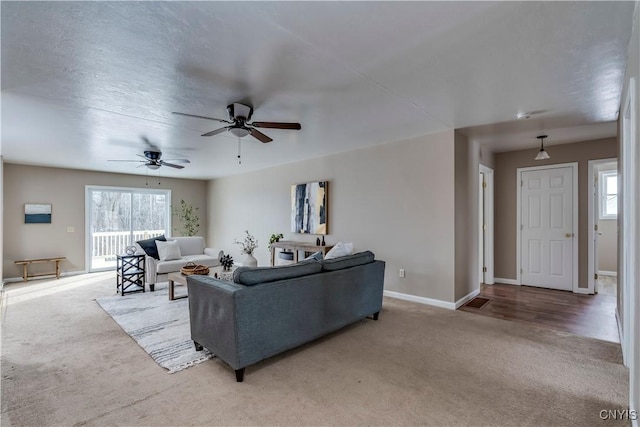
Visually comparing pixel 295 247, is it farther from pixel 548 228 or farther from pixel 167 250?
pixel 548 228

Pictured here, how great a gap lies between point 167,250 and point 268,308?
12.6 feet

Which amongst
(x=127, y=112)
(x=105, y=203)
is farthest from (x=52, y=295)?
(x=127, y=112)

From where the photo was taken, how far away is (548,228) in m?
5.36

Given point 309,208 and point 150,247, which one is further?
point 309,208

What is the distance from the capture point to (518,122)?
3861 mm

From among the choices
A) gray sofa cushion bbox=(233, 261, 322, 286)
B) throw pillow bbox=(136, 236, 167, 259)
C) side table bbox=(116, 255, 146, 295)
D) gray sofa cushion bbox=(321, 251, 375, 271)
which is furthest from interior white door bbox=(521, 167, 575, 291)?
side table bbox=(116, 255, 146, 295)

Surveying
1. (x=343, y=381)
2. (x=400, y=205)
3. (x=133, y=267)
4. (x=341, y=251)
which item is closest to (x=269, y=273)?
(x=343, y=381)

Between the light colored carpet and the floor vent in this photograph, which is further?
the floor vent

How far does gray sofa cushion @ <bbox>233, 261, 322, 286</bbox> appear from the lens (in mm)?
2467

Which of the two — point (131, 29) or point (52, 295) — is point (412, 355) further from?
point (52, 295)

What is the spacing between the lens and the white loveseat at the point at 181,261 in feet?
17.2

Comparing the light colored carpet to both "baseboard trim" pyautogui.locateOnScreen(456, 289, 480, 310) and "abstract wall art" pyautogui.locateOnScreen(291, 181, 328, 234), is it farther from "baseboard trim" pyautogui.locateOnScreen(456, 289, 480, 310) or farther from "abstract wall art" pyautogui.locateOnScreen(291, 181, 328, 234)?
"abstract wall art" pyautogui.locateOnScreen(291, 181, 328, 234)

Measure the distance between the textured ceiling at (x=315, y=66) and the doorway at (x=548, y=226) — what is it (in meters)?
1.19

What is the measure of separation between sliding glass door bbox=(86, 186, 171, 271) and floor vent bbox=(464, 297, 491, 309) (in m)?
7.53
